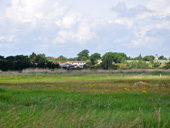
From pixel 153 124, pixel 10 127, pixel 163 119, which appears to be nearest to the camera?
pixel 10 127

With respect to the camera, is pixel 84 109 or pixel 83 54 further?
pixel 83 54

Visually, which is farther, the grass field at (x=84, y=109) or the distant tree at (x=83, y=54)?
the distant tree at (x=83, y=54)

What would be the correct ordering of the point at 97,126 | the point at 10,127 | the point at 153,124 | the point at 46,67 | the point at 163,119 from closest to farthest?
the point at 97,126
the point at 10,127
the point at 153,124
the point at 163,119
the point at 46,67

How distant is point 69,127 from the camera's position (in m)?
5.09

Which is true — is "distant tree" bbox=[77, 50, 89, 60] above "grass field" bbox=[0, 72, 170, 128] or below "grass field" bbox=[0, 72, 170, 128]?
above

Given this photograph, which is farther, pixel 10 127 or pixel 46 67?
pixel 46 67

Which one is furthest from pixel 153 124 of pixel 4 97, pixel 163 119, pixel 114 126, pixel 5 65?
pixel 5 65

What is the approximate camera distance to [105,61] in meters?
78.2

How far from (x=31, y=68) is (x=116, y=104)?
61.3 metres

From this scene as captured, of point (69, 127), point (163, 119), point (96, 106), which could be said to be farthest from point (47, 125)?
point (96, 106)

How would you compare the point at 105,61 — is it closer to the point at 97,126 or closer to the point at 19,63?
Answer: the point at 19,63

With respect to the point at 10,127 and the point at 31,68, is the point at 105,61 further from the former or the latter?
the point at 10,127

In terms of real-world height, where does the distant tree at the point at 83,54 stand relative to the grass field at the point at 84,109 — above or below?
Answer: above

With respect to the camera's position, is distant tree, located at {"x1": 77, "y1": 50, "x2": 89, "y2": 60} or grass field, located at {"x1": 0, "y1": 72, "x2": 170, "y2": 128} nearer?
grass field, located at {"x1": 0, "y1": 72, "x2": 170, "y2": 128}
